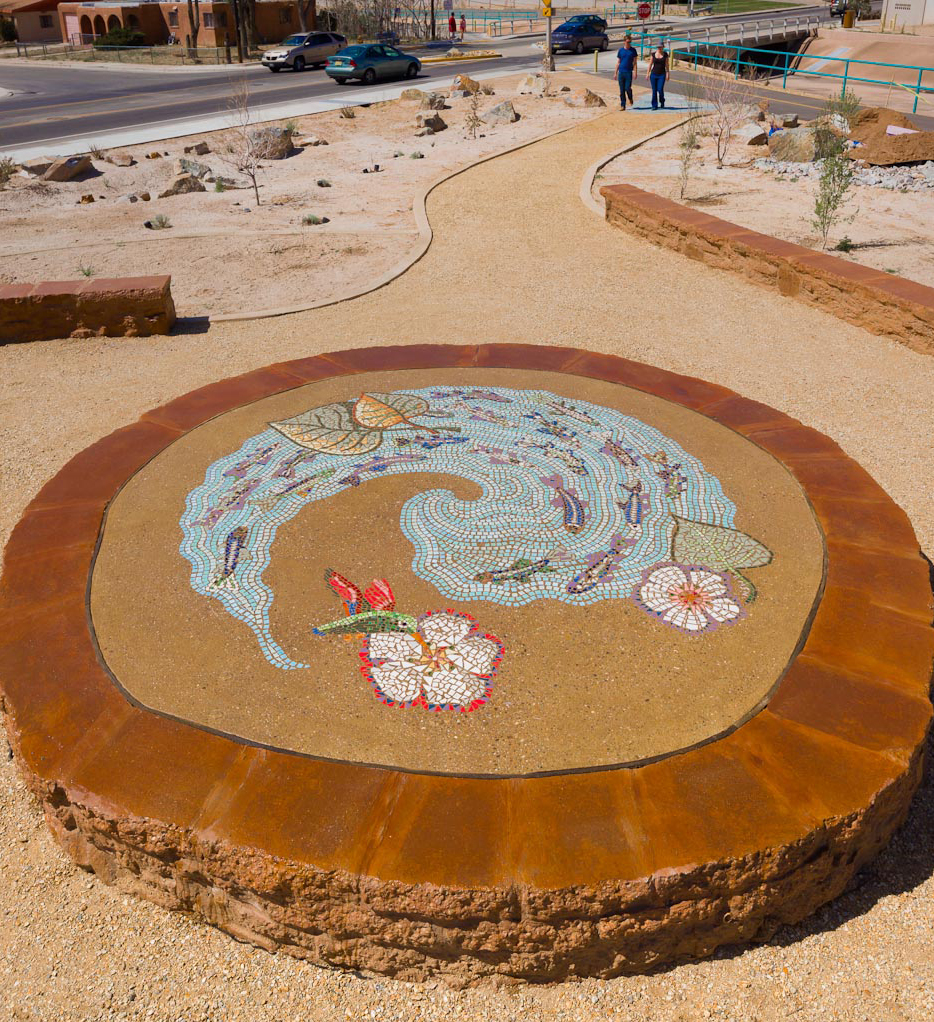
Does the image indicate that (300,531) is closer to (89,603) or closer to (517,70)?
(89,603)

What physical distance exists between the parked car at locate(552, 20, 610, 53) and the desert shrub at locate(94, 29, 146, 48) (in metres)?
24.2

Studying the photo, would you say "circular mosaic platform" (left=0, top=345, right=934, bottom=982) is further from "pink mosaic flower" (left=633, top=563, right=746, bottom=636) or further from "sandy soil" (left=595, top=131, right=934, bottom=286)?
"sandy soil" (left=595, top=131, right=934, bottom=286)

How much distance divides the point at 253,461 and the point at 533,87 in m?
23.2

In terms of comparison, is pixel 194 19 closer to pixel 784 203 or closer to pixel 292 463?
pixel 784 203

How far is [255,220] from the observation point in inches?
562

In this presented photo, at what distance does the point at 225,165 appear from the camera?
62.3 ft

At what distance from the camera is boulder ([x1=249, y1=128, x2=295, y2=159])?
62.6 feet

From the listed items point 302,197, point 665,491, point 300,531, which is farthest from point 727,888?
point 302,197

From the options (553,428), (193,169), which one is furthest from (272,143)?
(553,428)

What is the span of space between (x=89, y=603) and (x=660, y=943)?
3321 millimetres

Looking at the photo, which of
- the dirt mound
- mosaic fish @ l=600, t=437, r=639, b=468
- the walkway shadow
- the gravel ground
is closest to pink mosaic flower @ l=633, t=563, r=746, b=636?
mosaic fish @ l=600, t=437, r=639, b=468

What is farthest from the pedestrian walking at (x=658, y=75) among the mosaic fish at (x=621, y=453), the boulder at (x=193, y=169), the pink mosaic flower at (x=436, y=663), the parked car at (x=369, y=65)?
the pink mosaic flower at (x=436, y=663)

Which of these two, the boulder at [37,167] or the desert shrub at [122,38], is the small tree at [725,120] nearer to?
the boulder at [37,167]

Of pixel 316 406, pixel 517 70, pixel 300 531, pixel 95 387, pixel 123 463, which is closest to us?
pixel 300 531
